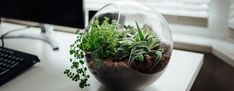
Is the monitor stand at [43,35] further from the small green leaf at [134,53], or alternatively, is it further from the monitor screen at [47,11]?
the small green leaf at [134,53]

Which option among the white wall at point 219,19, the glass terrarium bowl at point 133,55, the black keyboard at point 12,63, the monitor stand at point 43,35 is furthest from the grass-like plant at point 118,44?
the white wall at point 219,19

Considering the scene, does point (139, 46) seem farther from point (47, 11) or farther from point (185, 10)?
point (185, 10)

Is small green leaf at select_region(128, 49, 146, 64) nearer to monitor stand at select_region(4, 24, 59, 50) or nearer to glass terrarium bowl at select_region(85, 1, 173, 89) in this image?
glass terrarium bowl at select_region(85, 1, 173, 89)

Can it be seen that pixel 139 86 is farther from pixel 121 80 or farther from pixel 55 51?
pixel 55 51

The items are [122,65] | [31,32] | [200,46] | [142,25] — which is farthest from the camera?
[31,32]

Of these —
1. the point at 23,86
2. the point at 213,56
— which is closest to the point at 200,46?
the point at 213,56

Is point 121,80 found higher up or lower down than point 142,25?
lower down
